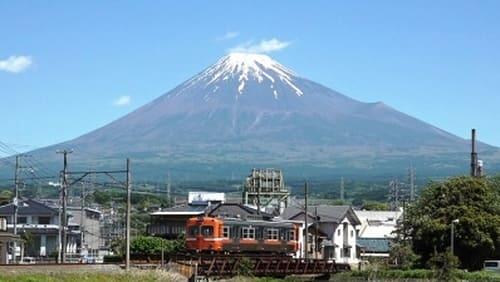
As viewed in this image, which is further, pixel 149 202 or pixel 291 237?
pixel 149 202

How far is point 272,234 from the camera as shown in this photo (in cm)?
4825

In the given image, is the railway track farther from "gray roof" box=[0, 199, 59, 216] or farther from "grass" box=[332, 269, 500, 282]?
"gray roof" box=[0, 199, 59, 216]

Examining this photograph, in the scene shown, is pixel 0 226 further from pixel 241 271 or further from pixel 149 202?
pixel 149 202

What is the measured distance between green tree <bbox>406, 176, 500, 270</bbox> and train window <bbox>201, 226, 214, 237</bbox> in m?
10.2

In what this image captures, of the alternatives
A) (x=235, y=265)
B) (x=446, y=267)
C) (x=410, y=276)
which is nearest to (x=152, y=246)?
(x=235, y=265)

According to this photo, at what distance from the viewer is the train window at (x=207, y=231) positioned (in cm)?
4488

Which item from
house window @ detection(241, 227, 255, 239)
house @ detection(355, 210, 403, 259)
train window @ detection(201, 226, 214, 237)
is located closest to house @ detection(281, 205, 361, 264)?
house @ detection(355, 210, 403, 259)

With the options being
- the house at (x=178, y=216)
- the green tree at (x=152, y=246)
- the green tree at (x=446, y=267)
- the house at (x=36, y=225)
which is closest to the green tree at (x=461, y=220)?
the green tree at (x=446, y=267)

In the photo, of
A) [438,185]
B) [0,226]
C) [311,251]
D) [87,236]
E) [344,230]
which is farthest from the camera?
[87,236]

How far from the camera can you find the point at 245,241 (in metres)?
46.3

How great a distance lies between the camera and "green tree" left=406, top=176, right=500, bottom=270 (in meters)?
45.6

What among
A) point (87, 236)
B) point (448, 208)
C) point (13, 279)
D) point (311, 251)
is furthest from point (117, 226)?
point (13, 279)

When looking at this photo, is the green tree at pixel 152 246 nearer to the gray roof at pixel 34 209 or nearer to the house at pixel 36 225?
the house at pixel 36 225

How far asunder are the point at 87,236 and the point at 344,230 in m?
21.5
